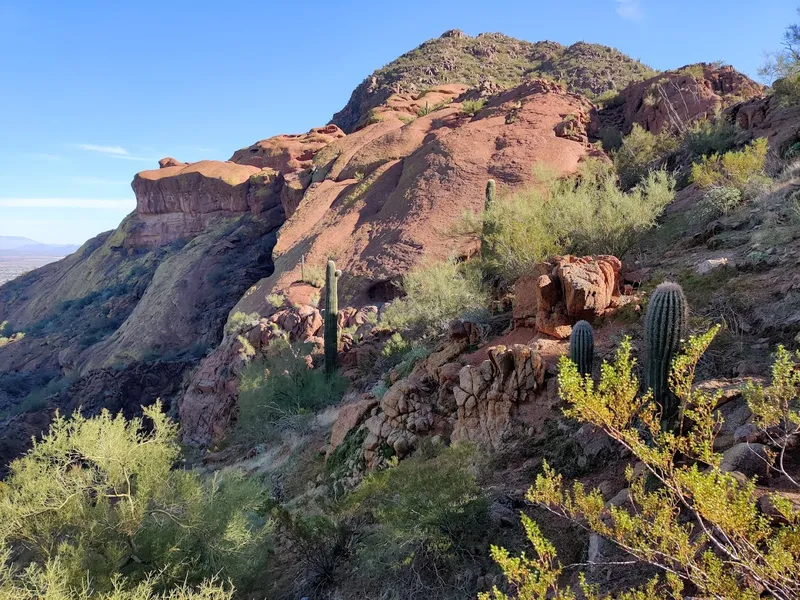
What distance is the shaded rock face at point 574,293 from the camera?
6938 millimetres

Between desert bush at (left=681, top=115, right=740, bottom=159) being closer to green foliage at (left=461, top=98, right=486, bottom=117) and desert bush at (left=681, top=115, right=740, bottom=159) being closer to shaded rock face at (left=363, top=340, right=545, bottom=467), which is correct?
green foliage at (left=461, top=98, right=486, bottom=117)

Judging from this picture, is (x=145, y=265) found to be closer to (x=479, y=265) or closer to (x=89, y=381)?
(x=89, y=381)

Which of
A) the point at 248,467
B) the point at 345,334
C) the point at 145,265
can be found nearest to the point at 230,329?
the point at 345,334

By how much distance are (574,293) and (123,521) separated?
245 inches

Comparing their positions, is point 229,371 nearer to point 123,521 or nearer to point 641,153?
point 123,521

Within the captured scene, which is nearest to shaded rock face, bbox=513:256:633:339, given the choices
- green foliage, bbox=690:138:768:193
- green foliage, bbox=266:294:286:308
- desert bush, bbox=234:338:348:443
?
green foliage, bbox=690:138:768:193

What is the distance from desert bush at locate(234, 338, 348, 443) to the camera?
41.3 feet

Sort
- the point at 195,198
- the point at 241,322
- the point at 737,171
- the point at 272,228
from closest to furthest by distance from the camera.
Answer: the point at 737,171 → the point at 241,322 → the point at 272,228 → the point at 195,198

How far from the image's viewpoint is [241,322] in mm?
17578

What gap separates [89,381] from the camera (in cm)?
2262

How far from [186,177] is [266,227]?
35.3 feet

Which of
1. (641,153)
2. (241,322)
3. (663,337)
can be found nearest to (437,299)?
(663,337)

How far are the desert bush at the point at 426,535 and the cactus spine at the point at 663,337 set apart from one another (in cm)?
201

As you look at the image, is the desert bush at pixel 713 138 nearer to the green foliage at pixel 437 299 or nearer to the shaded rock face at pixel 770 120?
the shaded rock face at pixel 770 120
